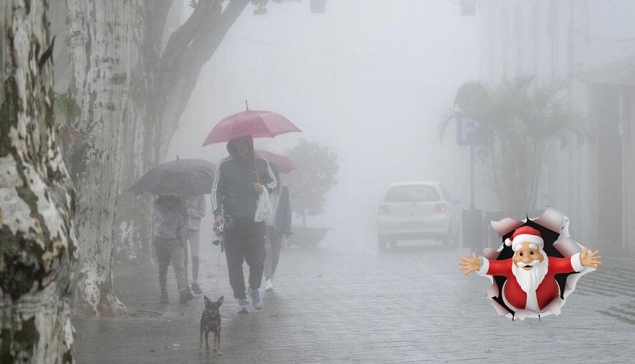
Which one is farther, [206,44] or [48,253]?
[206,44]

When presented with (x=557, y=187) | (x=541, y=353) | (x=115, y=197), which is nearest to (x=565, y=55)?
(x=557, y=187)

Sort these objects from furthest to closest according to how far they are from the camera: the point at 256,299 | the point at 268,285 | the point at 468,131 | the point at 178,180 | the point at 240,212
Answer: the point at 468,131 < the point at 268,285 < the point at 178,180 < the point at 256,299 < the point at 240,212

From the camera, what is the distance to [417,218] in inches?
1073

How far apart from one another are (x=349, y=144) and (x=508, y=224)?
3044 inches

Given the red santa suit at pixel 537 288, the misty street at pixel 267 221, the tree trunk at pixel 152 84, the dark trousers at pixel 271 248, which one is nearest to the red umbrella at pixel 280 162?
the misty street at pixel 267 221

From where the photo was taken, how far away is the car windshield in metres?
27.6

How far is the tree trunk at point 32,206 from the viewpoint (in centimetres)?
401

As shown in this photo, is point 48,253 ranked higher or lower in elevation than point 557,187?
higher

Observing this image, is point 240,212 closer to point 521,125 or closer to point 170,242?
point 170,242

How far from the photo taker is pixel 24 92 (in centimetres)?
429

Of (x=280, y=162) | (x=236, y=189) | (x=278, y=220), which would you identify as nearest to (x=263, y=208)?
(x=236, y=189)

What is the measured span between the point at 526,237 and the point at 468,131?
20450 mm

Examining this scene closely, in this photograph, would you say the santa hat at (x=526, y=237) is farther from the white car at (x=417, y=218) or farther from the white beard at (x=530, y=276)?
the white car at (x=417, y=218)

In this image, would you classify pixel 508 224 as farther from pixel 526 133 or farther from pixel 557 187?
pixel 557 187
